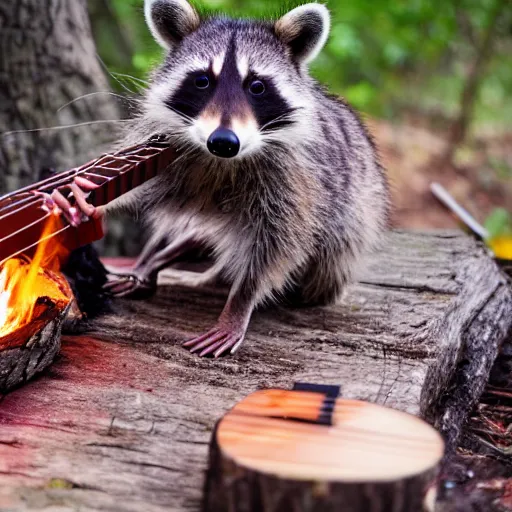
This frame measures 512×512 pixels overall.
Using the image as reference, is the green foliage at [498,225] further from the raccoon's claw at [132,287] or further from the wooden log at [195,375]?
the raccoon's claw at [132,287]

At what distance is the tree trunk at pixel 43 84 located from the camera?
4.11m

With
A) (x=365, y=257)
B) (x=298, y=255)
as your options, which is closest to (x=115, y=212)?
(x=298, y=255)

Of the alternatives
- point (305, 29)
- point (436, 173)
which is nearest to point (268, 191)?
point (305, 29)

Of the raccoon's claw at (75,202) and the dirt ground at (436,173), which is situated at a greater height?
the raccoon's claw at (75,202)

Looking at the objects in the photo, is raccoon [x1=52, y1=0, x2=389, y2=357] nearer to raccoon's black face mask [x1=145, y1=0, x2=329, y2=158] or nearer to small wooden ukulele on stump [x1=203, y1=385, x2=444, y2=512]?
raccoon's black face mask [x1=145, y1=0, x2=329, y2=158]

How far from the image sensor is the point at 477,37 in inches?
313

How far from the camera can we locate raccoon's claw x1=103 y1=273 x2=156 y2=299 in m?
3.46

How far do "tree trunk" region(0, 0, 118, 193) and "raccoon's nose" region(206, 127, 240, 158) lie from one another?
1.87m

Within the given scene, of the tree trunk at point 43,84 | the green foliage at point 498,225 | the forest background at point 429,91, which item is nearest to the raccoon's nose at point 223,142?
the tree trunk at point 43,84

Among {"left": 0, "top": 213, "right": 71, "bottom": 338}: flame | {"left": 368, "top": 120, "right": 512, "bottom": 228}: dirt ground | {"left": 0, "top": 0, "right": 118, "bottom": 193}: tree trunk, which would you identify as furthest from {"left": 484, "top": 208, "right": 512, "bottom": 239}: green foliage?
{"left": 0, "top": 213, "right": 71, "bottom": 338}: flame

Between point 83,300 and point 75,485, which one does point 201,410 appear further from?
point 83,300

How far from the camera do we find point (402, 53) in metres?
7.93

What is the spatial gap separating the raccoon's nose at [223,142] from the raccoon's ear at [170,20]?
0.71m

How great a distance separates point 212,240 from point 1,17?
192cm
